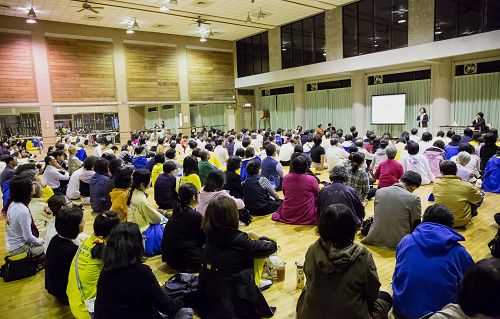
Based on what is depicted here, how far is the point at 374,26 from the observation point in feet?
43.3

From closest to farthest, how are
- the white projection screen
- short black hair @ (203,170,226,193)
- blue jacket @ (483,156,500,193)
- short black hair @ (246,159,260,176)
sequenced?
Answer: 1. short black hair @ (203,170,226,193)
2. short black hair @ (246,159,260,176)
3. blue jacket @ (483,156,500,193)
4. the white projection screen

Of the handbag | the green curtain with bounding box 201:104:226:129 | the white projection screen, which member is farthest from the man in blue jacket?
the green curtain with bounding box 201:104:226:129

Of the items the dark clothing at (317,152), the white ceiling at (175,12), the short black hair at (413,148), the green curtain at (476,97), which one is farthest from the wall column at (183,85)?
the short black hair at (413,148)

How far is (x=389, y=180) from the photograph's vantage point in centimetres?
568

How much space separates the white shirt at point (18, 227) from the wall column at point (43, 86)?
1190 cm

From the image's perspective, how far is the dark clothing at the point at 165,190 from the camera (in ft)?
18.0

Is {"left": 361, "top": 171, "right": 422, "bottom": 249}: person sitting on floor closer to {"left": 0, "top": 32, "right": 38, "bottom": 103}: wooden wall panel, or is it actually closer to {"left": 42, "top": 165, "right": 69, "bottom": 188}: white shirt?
{"left": 42, "top": 165, "right": 69, "bottom": 188}: white shirt

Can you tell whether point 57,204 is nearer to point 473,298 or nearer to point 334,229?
point 334,229

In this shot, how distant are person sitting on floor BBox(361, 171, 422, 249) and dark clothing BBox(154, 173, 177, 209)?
3.15m

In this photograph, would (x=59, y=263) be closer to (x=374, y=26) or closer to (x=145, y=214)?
(x=145, y=214)

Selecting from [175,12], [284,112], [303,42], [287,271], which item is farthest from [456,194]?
[284,112]

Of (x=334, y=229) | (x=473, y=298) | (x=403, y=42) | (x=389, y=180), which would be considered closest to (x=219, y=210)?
(x=334, y=229)

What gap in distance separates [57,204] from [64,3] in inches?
433

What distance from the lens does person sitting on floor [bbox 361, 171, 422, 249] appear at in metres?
3.68
